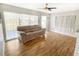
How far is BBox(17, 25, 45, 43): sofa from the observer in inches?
73.1

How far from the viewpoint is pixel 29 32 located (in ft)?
6.35

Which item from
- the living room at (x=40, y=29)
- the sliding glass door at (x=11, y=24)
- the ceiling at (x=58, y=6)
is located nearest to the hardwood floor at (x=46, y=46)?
the living room at (x=40, y=29)

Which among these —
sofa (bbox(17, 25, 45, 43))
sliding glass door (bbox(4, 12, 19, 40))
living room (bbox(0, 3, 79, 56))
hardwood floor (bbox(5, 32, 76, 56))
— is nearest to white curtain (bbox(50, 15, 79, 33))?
living room (bbox(0, 3, 79, 56))

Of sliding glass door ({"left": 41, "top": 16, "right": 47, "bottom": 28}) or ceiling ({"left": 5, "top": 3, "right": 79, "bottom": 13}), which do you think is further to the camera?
sliding glass door ({"left": 41, "top": 16, "right": 47, "bottom": 28})

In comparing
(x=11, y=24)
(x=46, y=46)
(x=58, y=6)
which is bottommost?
(x=46, y=46)

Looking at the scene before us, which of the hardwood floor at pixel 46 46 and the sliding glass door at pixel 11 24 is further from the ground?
the sliding glass door at pixel 11 24

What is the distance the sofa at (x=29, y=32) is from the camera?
186cm

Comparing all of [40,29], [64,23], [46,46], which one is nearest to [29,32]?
[40,29]

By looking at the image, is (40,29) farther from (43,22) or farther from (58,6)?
(58,6)

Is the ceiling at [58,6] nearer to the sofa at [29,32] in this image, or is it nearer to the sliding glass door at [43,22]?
the sliding glass door at [43,22]

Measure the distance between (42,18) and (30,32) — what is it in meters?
0.40

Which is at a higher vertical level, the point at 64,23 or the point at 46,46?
the point at 64,23

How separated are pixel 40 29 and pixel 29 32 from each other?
249mm

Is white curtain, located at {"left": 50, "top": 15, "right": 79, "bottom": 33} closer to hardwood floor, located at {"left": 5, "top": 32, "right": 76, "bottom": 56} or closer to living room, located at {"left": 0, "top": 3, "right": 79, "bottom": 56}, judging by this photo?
living room, located at {"left": 0, "top": 3, "right": 79, "bottom": 56}
